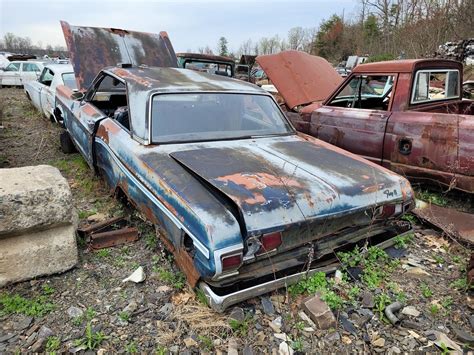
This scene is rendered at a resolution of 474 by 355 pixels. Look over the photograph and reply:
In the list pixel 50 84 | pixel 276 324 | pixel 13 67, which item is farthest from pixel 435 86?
pixel 13 67

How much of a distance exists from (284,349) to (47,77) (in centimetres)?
824

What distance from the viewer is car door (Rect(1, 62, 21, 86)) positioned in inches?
635

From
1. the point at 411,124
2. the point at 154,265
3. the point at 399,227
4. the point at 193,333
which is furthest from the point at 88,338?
the point at 411,124

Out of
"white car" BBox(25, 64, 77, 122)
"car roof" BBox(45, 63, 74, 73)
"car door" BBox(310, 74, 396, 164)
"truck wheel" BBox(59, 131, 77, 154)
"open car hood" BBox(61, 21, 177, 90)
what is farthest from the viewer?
"car roof" BBox(45, 63, 74, 73)

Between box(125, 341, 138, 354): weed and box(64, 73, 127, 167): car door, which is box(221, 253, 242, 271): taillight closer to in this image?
box(125, 341, 138, 354): weed

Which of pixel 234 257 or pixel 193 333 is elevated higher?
pixel 234 257

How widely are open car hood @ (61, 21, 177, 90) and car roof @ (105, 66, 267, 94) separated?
1374 mm

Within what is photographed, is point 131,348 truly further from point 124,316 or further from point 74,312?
point 74,312

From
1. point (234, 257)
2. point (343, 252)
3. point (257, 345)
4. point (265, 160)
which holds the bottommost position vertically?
point (257, 345)

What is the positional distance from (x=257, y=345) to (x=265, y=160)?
4.54 ft

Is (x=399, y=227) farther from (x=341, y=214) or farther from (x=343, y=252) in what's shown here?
(x=341, y=214)

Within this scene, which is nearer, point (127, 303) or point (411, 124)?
point (127, 303)

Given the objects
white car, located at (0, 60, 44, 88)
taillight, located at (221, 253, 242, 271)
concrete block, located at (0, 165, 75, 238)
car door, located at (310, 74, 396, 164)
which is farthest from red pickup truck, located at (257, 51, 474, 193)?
white car, located at (0, 60, 44, 88)

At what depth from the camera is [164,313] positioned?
8.06ft
